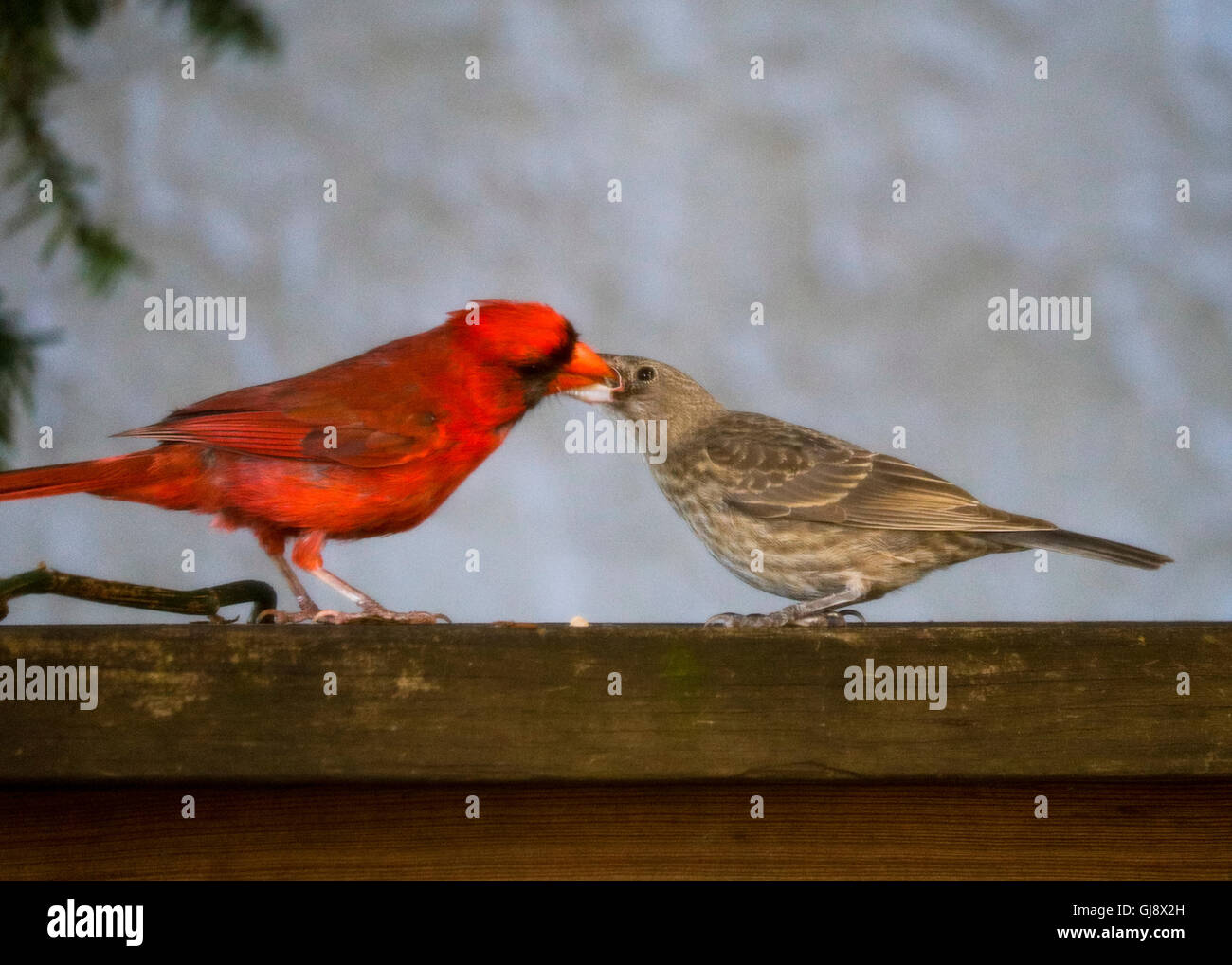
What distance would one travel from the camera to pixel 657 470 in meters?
1.99

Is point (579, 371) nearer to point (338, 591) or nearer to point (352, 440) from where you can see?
point (352, 440)

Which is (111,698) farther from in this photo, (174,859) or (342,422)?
(342,422)

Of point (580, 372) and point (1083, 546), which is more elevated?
point (580, 372)

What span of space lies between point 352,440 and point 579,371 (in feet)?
0.96

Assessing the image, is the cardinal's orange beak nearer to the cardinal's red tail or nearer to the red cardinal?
the red cardinal

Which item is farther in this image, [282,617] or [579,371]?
[579,371]

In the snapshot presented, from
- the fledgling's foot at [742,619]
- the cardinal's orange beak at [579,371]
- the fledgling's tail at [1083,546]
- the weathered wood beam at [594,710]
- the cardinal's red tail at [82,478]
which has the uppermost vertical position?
the cardinal's orange beak at [579,371]

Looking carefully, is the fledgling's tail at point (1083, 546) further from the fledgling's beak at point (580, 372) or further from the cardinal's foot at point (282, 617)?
the cardinal's foot at point (282, 617)

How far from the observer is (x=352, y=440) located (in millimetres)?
1472

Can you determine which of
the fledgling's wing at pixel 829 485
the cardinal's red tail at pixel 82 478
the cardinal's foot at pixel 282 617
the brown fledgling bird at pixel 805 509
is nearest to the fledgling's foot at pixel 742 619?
the brown fledgling bird at pixel 805 509

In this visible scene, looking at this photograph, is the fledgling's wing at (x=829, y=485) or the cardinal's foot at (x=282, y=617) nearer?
the cardinal's foot at (x=282, y=617)

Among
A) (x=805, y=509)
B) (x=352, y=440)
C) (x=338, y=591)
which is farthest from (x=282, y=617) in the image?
(x=805, y=509)

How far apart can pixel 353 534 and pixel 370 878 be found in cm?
55

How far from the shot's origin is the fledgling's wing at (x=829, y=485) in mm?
1737
